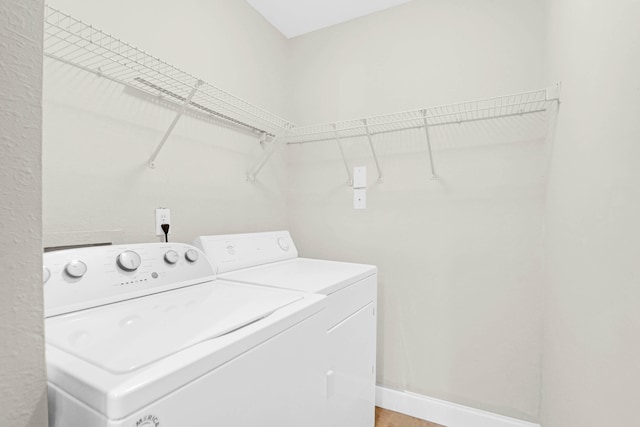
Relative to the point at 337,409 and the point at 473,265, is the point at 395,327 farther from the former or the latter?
the point at 337,409

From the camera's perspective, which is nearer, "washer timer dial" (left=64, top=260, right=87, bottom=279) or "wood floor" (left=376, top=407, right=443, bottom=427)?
"washer timer dial" (left=64, top=260, right=87, bottom=279)

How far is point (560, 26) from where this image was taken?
1368 millimetres

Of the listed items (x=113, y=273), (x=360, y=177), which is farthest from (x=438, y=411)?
(x=113, y=273)

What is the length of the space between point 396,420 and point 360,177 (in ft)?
5.08

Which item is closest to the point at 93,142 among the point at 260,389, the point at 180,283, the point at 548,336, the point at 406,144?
the point at 180,283

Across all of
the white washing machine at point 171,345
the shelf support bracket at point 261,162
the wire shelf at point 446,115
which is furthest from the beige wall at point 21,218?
the shelf support bracket at point 261,162

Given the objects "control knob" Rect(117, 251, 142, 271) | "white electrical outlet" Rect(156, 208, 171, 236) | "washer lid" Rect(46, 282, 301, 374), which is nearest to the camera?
"washer lid" Rect(46, 282, 301, 374)

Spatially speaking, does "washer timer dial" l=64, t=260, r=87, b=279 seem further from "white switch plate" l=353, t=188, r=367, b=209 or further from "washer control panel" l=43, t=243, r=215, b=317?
"white switch plate" l=353, t=188, r=367, b=209

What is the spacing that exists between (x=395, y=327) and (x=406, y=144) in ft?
3.90

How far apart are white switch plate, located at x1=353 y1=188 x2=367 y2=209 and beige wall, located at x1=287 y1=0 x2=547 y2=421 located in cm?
4

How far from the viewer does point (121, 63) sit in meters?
1.32

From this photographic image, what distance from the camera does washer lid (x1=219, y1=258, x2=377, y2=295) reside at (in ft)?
4.32

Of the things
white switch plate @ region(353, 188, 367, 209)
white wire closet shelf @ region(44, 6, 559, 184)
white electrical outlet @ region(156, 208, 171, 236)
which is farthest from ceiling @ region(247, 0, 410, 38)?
white electrical outlet @ region(156, 208, 171, 236)

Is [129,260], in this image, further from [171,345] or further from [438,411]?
[438,411]
